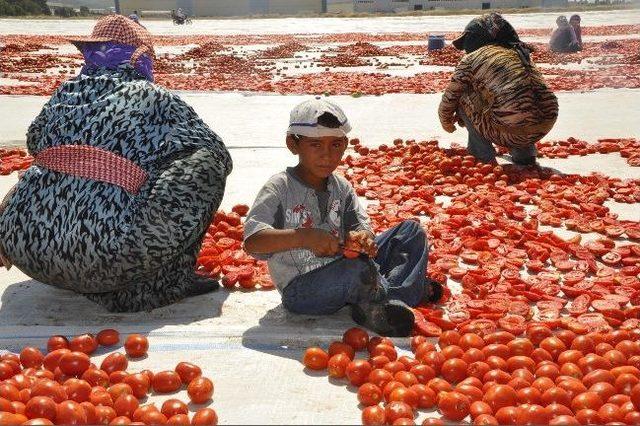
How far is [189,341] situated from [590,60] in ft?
55.0

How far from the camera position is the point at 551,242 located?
4457 millimetres

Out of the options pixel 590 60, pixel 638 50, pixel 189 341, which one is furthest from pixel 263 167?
pixel 638 50

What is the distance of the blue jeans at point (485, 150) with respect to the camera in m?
6.59

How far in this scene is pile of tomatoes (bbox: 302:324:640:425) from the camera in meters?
2.44

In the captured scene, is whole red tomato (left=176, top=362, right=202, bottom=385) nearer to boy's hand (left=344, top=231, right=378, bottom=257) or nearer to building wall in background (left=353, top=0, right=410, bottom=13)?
boy's hand (left=344, top=231, right=378, bottom=257)

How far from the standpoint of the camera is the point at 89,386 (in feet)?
8.70

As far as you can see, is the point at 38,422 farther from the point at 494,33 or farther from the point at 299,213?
the point at 494,33

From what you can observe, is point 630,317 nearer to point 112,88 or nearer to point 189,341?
point 189,341

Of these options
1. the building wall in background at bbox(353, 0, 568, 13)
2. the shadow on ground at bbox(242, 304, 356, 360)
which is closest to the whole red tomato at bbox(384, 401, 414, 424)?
the shadow on ground at bbox(242, 304, 356, 360)

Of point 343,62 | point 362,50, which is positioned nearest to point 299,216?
point 343,62

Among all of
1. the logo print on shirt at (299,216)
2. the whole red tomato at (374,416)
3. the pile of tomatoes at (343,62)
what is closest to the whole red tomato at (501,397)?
the whole red tomato at (374,416)

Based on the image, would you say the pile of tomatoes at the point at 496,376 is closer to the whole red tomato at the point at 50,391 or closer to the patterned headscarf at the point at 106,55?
the whole red tomato at the point at 50,391

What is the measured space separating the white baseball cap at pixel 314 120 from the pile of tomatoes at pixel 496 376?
2.92ft

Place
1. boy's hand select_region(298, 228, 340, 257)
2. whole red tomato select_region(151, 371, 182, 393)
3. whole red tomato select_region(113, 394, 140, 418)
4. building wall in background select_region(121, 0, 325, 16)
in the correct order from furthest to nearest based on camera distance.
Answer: building wall in background select_region(121, 0, 325, 16) < boy's hand select_region(298, 228, 340, 257) < whole red tomato select_region(151, 371, 182, 393) < whole red tomato select_region(113, 394, 140, 418)
